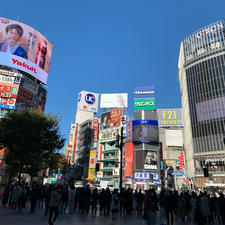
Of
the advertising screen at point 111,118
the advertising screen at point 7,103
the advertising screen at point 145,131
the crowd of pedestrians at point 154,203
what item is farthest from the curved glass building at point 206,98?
the advertising screen at point 7,103

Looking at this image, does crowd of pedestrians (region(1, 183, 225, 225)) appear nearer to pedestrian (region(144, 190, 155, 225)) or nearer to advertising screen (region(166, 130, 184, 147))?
pedestrian (region(144, 190, 155, 225))

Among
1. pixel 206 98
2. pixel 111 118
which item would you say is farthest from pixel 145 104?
pixel 206 98

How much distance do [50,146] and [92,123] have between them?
6172 cm

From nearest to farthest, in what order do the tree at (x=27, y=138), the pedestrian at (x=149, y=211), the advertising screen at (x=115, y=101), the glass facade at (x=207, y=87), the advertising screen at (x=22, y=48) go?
the pedestrian at (x=149, y=211) → the tree at (x=27, y=138) → the advertising screen at (x=22, y=48) → the glass facade at (x=207, y=87) → the advertising screen at (x=115, y=101)

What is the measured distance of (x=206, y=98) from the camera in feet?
244

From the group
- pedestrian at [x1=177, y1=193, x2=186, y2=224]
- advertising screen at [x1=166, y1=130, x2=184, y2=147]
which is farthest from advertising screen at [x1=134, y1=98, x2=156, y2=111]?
pedestrian at [x1=177, y1=193, x2=186, y2=224]

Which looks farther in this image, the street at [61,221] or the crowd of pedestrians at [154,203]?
the street at [61,221]

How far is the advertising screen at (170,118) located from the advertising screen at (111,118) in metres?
43.8

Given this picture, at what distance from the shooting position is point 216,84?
73250 mm

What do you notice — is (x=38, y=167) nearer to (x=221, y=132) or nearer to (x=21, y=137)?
(x=21, y=137)

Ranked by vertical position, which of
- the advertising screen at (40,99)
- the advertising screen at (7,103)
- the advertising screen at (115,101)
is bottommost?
the advertising screen at (7,103)

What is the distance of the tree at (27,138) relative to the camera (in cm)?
2467

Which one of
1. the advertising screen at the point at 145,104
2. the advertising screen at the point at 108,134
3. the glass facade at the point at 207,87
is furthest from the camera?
the glass facade at the point at 207,87

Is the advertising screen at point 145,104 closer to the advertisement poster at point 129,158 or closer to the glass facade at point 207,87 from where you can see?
the advertisement poster at point 129,158
